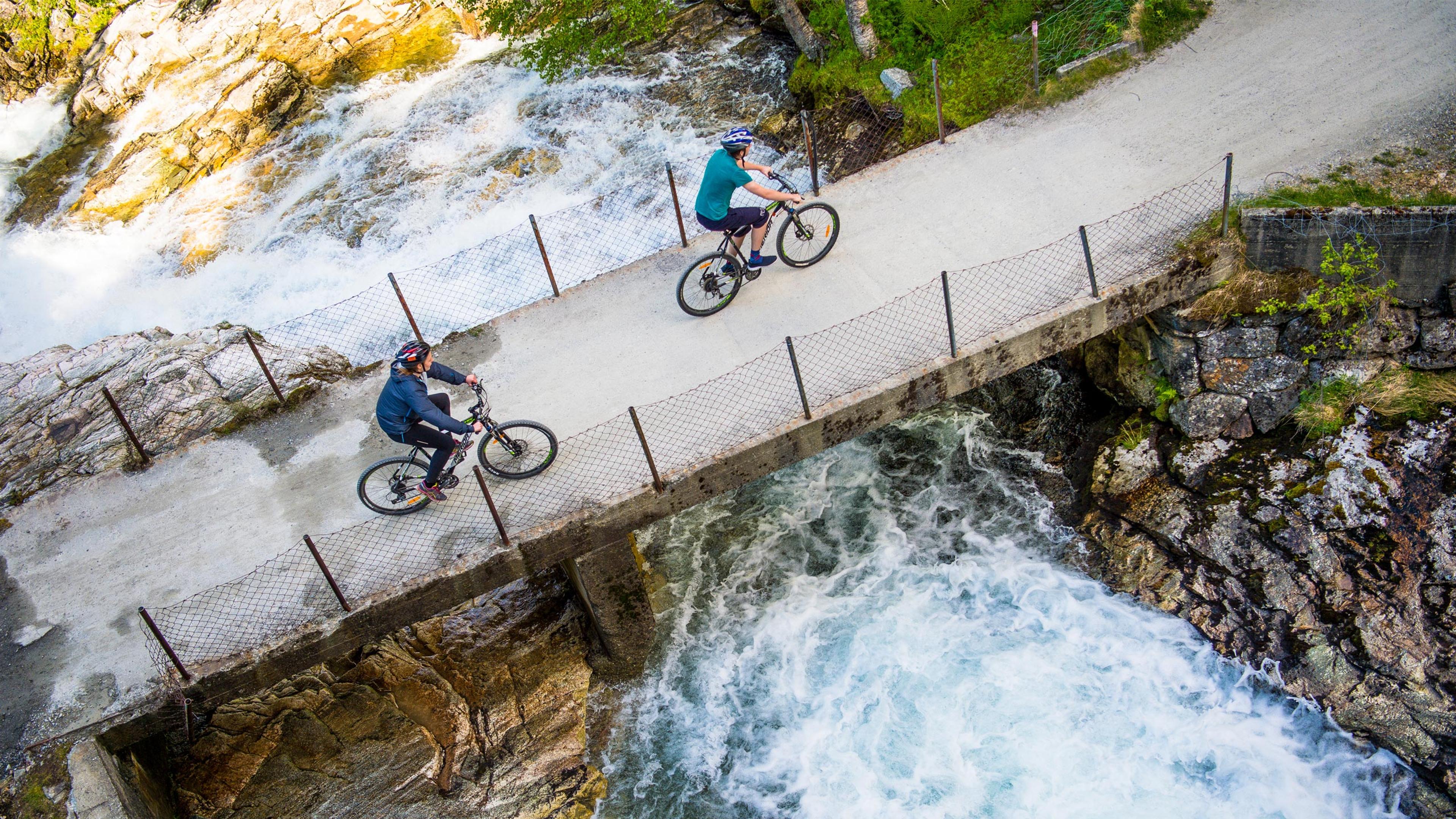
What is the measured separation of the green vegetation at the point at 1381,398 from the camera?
949 cm

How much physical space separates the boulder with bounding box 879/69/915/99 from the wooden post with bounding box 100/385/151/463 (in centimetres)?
1001

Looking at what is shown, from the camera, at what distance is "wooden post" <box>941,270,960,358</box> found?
8.72 metres

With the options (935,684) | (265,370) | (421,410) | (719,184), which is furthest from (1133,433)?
(265,370)

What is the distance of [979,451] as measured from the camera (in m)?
11.6

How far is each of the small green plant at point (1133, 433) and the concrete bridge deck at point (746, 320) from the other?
63.7 inches

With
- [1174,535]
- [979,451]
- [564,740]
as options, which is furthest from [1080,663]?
[564,740]

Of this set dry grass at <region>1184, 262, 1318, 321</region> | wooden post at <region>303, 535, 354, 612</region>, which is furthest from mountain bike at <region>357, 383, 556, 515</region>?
dry grass at <region>1184, 262, 1318, 321</region>

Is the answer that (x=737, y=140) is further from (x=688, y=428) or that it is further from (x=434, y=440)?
(x=434, y=440)

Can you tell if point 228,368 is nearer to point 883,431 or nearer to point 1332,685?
point 883,431

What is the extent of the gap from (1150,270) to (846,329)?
293 centimetres

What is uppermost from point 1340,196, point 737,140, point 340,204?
point 340,204

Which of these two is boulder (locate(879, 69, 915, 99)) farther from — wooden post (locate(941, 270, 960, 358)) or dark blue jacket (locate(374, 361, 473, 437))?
dark blue jacket (locate(374, 361, 473, 437))

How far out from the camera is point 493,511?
8.20 m

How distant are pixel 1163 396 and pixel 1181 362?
44 centimetres
